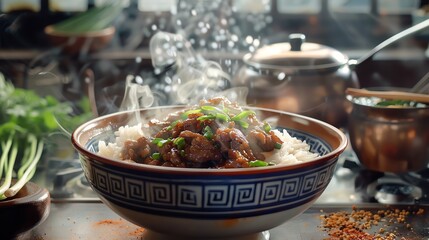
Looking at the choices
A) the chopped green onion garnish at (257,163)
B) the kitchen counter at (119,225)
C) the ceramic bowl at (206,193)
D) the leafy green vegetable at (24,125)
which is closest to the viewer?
the ceramic bowl at (206,193)

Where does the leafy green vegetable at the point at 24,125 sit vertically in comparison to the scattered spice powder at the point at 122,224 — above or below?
above

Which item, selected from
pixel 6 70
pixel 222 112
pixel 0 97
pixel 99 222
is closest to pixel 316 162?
pixel 222 112

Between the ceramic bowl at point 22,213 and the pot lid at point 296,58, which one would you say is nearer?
the ceramic bowl at point 22,213

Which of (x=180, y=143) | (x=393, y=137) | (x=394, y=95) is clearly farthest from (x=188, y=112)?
(x=394, y=95)

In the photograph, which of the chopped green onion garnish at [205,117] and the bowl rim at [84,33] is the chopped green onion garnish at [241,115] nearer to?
the chopped green onion garnish at [205,117]

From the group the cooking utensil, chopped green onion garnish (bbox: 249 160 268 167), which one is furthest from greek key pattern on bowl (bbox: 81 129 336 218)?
the cooking utensil

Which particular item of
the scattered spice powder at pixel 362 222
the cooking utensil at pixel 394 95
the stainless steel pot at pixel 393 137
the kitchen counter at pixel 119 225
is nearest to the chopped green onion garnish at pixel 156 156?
A: the kitchen counter at pixel 119 225

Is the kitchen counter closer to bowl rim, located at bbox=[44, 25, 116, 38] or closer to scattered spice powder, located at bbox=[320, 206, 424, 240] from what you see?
scattered spice powder, located at bbox=[320, 206, 424, 240]
